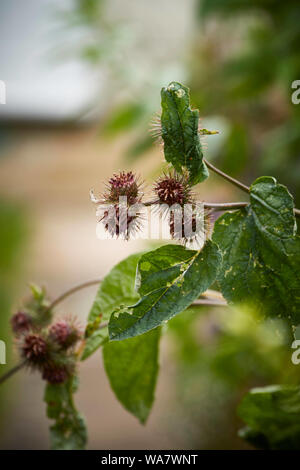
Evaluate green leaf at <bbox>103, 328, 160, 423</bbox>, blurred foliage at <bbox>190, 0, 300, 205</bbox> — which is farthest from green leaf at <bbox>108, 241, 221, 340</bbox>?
blurred foliage at <bbox>190, 0, 300, 205</bbox>

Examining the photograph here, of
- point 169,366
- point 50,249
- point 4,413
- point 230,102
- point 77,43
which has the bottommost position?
point 4,413

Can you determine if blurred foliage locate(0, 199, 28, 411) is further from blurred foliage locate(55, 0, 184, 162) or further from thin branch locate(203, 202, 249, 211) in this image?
thin branch locate(203, 202, 249, 211)

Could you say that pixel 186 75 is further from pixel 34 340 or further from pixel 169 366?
pixel 169 366

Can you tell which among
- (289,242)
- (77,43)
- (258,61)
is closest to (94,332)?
(289,242)

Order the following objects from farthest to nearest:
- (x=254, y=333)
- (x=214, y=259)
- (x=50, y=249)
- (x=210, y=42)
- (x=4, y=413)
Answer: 1. (x=50, y=249)
2. (x=4, y=413)
3. (x=210, y=42)
4. (x=254, y=333)
5. (x=214, y=259)

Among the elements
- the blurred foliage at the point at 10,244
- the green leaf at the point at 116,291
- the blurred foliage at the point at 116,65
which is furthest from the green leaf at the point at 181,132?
the blurred foliage at the point at 10,244

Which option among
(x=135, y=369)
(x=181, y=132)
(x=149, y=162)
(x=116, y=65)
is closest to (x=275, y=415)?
(x=135, y=369)

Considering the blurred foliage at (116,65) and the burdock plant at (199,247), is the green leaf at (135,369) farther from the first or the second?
the blurred foliage at (116,65)
